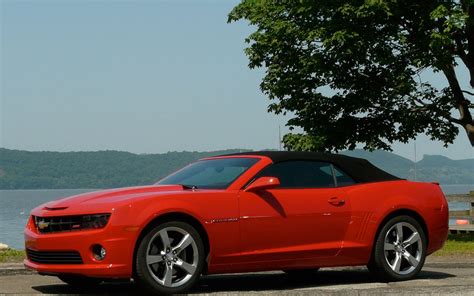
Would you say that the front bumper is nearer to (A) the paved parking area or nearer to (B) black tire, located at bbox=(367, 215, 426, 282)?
(A) the paved parking area

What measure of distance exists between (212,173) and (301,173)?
96 centimetres

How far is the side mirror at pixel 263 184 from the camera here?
8680 millimetres

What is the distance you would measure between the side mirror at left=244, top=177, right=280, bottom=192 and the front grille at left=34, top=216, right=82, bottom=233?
1718 mm

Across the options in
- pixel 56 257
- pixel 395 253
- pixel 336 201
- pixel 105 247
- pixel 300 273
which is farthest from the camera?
pixel 300 273

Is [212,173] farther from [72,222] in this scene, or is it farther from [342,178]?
[72,222]

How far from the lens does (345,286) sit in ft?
29.7

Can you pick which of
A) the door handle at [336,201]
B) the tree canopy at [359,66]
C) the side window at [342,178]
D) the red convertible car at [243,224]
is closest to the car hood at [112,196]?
the red convertible car at [243,224]

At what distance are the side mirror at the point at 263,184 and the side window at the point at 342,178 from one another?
106 centimetres

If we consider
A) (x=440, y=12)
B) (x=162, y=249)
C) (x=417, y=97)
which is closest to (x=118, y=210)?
(x=162, y=249)

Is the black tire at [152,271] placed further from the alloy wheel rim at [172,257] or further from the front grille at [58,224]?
the front grille at [58,224]

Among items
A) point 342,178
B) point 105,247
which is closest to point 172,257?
point 105,247

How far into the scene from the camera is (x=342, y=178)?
387 inches

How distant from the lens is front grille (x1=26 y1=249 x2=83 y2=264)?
821 centimetres

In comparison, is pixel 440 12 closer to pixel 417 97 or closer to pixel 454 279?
pixel 417 97
